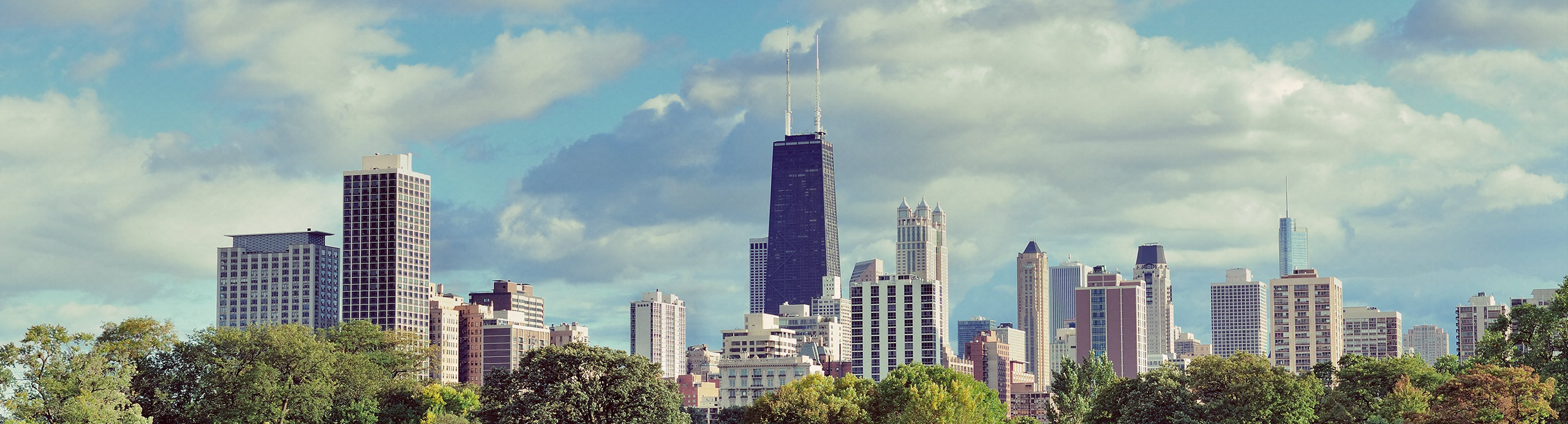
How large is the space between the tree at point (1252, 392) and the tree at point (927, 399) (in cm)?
1588

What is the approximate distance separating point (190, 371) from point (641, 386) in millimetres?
36154

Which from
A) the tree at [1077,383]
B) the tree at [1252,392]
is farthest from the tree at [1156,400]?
the tree at [1077,383]

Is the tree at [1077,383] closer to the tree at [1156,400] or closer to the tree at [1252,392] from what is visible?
the tree at [1156,400]

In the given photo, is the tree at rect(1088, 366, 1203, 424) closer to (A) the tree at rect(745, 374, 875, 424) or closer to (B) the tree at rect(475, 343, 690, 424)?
(A) the tree at rect(745, 374, 875, 424)

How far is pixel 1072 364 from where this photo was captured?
140m

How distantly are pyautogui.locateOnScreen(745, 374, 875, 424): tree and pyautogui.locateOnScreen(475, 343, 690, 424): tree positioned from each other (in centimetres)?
1033

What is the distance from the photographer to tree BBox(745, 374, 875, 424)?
118 m

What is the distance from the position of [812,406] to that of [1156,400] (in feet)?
82.2

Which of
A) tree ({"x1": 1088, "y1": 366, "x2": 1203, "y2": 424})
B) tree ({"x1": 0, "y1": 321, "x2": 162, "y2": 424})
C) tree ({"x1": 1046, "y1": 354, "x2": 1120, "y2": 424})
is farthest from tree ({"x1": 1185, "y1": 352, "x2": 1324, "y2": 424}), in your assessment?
tree ({"x1": 0, "y1": 321, "x2": 162, "y2": 424})

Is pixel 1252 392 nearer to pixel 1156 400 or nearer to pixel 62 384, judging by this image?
pixel 1156 400

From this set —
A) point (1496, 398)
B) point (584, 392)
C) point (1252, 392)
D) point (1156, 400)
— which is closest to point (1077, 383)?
point (1156, 400)

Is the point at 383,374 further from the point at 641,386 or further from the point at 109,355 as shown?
the point at 641,386

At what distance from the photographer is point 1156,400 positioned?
122m

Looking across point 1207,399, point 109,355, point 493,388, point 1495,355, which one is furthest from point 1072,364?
point 109,355
